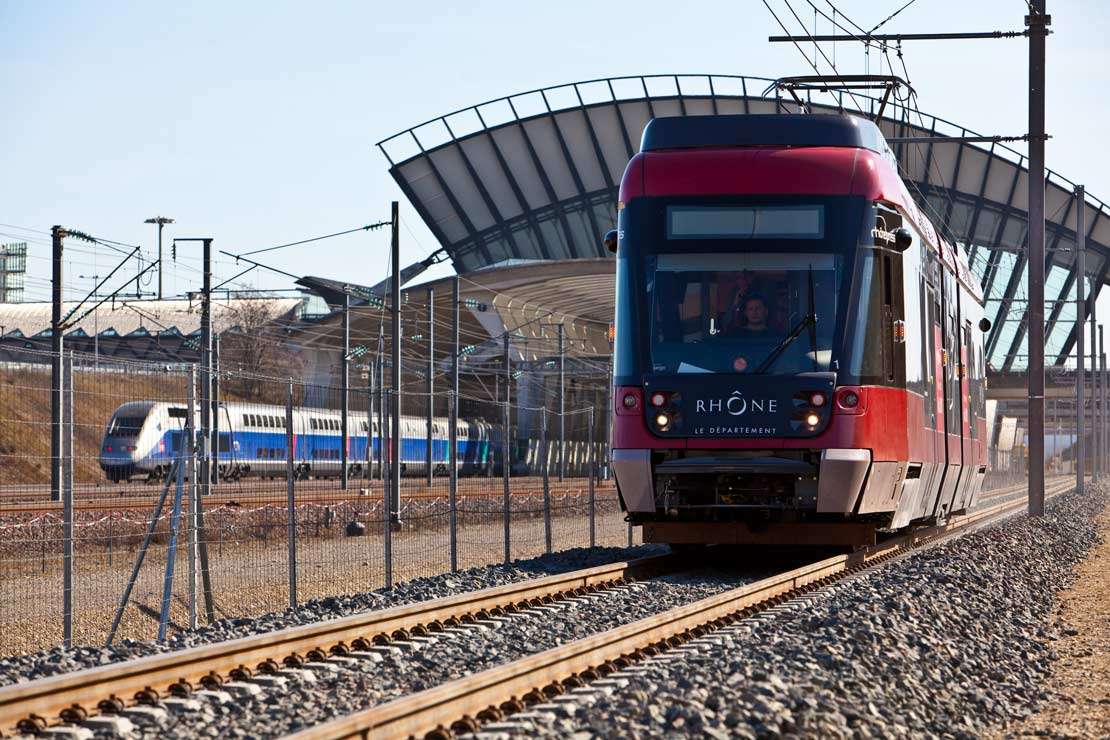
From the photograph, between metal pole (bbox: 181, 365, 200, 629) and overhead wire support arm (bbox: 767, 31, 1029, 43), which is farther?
overhead wire support arm (bbox: 767, 31, 1029, 43)

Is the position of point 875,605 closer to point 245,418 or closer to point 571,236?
point 245,418

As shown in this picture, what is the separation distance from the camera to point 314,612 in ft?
36.8

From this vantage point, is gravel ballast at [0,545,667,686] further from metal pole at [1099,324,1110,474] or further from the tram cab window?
metal pole at [1099,324,1110,474]

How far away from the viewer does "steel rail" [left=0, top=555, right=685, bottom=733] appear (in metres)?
6.45

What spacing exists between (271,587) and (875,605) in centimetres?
1006

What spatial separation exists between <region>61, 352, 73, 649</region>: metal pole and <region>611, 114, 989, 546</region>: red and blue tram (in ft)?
15.9

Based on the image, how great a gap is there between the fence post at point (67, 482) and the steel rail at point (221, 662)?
2489mm

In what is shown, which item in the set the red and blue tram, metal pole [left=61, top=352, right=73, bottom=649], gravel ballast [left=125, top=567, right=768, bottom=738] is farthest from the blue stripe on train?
the red and blue tram

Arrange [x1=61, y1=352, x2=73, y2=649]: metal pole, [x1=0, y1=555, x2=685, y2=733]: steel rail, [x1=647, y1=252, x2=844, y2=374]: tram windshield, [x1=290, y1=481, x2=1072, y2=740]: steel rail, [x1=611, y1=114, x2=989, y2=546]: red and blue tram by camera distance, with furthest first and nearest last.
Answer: [x1=647, y1=252, x2=844, y2=374]: tram windshield → [x1=611, y1=114, x2=989, y2=546]: red and blue tram → [x1=61, y1=352, x2=73, y2=649]: metal pole → [x1=0, y1=555, x2=685, y2=733]: steel rail → [x1=290, y1=481, x2=1072, y2=740]: steel rail

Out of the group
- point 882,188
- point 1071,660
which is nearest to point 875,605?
point 1071,660

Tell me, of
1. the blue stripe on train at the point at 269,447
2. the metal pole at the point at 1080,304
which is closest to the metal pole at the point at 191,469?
the blue stripe on train at the point at 269,447

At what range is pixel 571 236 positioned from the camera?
82.0 metres

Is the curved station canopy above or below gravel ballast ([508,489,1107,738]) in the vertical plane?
above

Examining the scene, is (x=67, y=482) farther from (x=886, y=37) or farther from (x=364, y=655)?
(x=886, y=37)
